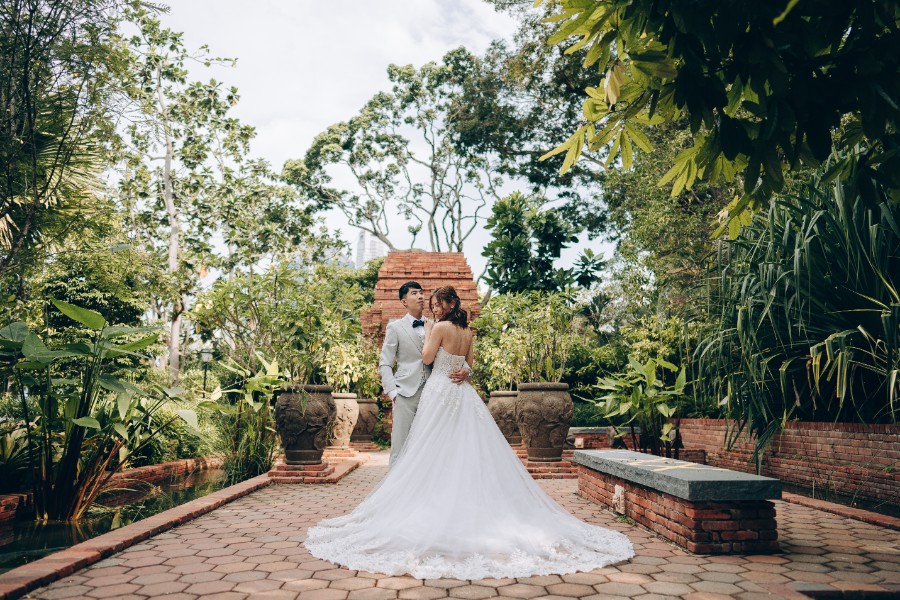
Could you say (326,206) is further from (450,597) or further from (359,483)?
(450,597)

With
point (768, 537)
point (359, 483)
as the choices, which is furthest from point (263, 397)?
point (768, 537)

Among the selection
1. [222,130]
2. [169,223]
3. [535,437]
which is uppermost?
[222,130]

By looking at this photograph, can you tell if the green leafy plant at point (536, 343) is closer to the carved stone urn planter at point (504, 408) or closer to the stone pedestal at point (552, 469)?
the carved stone urn planter at point (504, 408)

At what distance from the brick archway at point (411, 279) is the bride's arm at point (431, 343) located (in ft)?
29.4

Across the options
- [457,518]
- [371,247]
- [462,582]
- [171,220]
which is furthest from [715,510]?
[371,247]

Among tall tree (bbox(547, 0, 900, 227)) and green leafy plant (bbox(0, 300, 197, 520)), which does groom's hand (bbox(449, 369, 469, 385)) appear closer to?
green leafy plant (bbox(0, 300, 197, 520))

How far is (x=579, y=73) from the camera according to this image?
1608 centimetres

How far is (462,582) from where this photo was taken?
310cm

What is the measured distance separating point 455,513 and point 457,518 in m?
0.04

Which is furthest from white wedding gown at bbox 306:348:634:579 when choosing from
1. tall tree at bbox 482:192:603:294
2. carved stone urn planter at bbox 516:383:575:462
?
tall tree at bbox 482:192:603:294

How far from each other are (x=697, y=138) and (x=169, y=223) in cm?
1915

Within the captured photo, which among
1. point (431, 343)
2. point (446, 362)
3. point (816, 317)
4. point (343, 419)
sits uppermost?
point (816, 317)

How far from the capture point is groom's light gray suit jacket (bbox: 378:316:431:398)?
4.88 m

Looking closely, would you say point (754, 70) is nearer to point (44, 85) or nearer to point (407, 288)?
point (407, 288)
